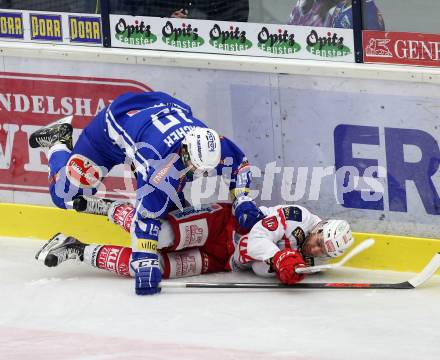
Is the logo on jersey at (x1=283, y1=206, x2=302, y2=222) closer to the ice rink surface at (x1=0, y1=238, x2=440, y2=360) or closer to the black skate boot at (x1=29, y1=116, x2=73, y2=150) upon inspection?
the ice rink surface at (x1=0, y1=238, x2=440, y2=360)

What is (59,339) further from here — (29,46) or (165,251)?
(29,46)

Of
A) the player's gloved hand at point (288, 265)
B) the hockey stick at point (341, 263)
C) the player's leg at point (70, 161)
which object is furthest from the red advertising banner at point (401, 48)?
the player's leg at point (70, 161)

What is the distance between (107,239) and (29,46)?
4.45 ft

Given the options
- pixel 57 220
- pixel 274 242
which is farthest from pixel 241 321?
pixel 57 220

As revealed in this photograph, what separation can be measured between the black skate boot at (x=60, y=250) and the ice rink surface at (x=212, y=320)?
4.7 inches

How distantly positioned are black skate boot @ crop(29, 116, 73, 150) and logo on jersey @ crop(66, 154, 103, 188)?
24cm

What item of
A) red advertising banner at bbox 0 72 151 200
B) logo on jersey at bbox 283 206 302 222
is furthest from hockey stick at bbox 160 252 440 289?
red advertising banner at bbox 0 72 151 200

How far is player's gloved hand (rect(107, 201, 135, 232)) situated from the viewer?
7.03 meters

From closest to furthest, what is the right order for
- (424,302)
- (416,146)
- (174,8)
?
(424,302), (416,146), (174,8)

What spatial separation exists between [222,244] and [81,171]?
1013 millimetres

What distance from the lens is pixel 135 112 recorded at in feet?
22.6

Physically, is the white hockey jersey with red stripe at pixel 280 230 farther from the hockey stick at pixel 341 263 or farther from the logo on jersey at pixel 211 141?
the logo on jersey at pixel 211 141

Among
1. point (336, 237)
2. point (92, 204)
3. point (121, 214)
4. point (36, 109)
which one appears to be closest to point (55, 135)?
point (36, 109)

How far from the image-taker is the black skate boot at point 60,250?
270 inches
